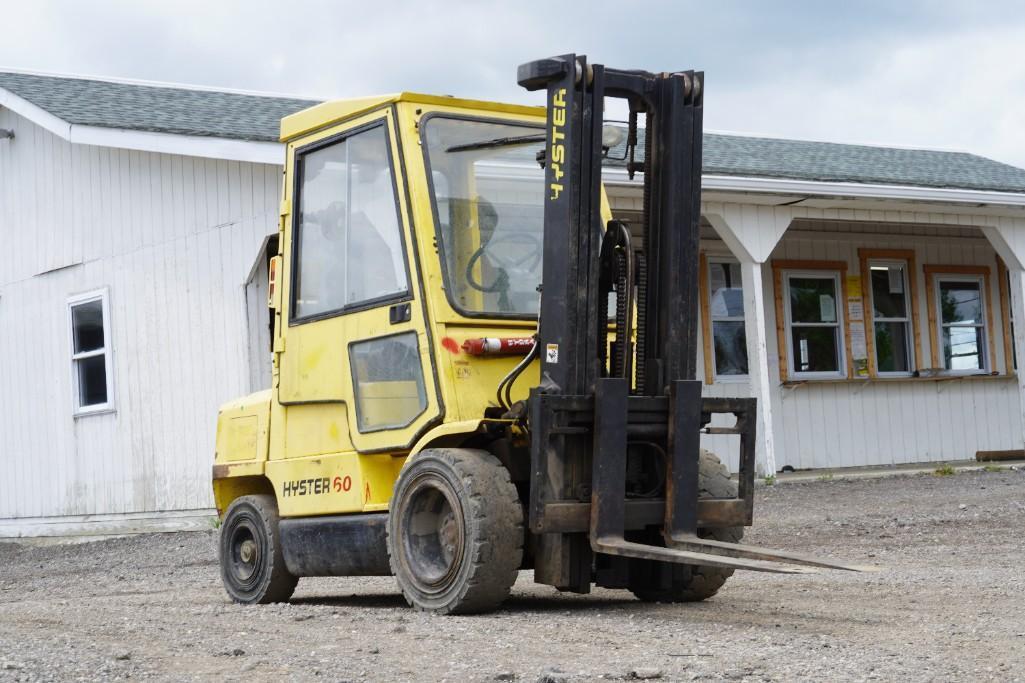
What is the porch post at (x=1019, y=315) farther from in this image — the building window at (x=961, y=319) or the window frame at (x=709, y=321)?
the window frame at (x=709, y=321)

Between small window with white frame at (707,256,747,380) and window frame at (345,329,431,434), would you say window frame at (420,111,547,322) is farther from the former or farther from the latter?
small window with white frame at (707,256,747,380)

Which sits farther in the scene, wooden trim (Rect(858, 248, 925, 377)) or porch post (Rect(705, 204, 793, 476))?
wooden trim (Rect(858, 248, 925, 377))

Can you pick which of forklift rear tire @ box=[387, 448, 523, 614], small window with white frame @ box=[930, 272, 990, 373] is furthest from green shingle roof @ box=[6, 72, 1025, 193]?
forklift rear tire @ box=[387, 448, 523, 614]

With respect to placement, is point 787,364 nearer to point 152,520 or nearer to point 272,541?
point 152,520

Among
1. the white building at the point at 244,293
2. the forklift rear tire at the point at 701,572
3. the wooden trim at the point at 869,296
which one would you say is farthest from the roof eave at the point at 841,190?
the forklift rear tire at the point at 701,572

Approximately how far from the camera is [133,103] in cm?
1712

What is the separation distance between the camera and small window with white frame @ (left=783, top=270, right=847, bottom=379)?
1864 cm

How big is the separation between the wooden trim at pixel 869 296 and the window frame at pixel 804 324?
28 cm

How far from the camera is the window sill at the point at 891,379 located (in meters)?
18.4

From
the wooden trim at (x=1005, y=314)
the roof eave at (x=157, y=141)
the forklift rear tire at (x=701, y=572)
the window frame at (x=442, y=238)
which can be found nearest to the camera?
the window frame at (x=442, y=238)

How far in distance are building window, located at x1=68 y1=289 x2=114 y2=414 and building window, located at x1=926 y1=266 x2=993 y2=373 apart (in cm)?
1050

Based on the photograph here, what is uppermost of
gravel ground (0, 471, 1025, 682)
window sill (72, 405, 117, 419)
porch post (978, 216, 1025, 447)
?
porch post (978, 216, 1025, 447)

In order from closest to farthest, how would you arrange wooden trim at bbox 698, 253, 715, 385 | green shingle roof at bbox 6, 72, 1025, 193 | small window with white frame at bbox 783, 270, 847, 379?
green shingle roof at bbox 6, 72, 1025, 193 < wooden trim at bbox 698, 253, 715, 385 < small window with white frame at bbox 783, 270, 847, 379

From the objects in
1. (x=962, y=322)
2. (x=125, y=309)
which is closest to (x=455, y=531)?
(x=125, y=309)
